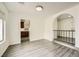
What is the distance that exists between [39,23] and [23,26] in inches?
89.8

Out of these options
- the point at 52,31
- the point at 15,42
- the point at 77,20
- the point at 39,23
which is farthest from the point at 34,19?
the point at 77,20

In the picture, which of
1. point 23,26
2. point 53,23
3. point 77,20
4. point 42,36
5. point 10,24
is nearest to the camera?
point 77,20

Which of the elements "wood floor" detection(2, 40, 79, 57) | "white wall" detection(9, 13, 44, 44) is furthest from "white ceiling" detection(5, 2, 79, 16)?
"wood floor" detection(2, 40, 79, 57)

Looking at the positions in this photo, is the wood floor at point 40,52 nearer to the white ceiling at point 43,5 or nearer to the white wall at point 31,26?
the white wall at point 31,26

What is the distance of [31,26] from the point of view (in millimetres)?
7504

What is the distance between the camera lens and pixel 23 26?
952cm

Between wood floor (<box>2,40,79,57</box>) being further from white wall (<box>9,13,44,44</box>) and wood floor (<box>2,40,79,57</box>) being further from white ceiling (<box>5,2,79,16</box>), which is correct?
white ceiling (<box>5,2,79,16</box>)

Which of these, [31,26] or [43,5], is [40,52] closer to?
[43,5]

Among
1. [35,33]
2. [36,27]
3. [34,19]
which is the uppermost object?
[34,19]

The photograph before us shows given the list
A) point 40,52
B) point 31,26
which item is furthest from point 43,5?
point 31,26

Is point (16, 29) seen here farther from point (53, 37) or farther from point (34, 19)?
point (53, 37)

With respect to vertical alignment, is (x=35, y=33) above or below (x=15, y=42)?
above

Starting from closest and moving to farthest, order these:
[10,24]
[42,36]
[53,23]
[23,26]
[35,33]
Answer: [10,24] → [53,23] → [35,33] → [42,36] → [23,26]

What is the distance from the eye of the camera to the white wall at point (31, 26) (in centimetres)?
611
